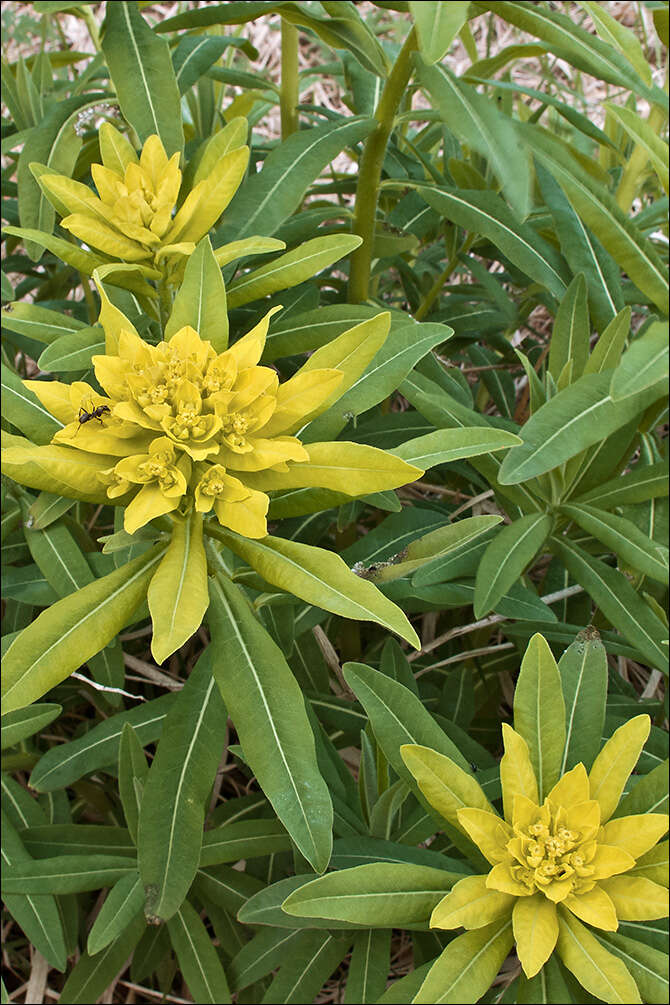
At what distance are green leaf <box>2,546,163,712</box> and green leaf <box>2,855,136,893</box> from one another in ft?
1.75

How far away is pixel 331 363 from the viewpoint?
1173mm

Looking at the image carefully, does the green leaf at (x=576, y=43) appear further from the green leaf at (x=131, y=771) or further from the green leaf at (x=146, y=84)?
the green leaf at (x=131, y=771)

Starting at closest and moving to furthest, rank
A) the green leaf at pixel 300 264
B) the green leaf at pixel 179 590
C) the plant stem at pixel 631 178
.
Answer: the green leaf at pixel 179 590
the green leaf at pixel 300 264
the plant stem at pixel 631 178

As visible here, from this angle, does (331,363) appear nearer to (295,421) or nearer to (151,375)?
(295,421)

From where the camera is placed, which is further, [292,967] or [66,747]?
[66,747]

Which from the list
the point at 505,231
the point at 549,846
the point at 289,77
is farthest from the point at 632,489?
the point at 289,77

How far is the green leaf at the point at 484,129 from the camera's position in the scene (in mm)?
1198

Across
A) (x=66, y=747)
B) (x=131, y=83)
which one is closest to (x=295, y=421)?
(x=131, y=83)

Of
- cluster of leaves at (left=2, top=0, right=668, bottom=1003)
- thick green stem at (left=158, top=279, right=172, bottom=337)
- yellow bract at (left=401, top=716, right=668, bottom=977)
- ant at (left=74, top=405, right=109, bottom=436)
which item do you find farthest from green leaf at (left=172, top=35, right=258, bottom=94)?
yellow bract at (left=401, top=716, right=668, bottom=977)

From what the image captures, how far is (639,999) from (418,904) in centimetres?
26

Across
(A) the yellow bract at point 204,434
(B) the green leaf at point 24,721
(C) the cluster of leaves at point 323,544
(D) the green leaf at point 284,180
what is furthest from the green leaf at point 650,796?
(D) the green leaf at point 284,180

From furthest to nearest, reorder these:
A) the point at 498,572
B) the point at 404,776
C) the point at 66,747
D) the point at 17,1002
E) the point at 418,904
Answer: the point at 17,1002 < the point at 66,747 < the point at 498,572 < the point at 404,776 < the point at 418,904

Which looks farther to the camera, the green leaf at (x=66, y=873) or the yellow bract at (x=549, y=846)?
the green leaf at (x=66, y=873)

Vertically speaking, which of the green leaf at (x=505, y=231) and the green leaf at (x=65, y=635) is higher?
the green leaf at (x=505, y=231)
